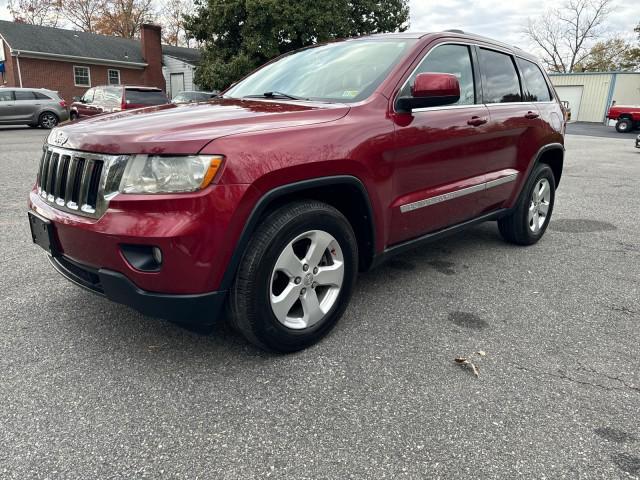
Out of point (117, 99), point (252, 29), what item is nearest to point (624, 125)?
point (252, 29)

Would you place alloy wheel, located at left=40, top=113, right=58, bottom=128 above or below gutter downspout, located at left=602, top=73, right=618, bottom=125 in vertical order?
below

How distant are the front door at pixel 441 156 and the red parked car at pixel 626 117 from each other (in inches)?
1117

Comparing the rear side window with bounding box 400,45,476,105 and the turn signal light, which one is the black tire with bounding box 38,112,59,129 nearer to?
the rear side window with bounding box 400,45,476,105

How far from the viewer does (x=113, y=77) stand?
106 ft

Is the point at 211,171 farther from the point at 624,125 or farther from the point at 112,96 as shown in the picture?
the point at 624,125

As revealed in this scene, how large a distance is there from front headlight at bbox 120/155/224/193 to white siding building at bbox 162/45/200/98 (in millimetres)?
33545

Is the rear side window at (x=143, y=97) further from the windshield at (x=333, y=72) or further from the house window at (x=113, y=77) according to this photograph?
the house window at (x=113, y=77)

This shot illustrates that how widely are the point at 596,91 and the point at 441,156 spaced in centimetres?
4027

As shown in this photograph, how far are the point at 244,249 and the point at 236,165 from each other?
1.31 ft

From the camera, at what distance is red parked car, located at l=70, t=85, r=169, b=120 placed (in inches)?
626

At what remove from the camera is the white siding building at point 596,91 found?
117ft

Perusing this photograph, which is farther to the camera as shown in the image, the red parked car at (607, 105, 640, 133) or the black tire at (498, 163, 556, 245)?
the red parked car at (607, 105, 640, 133)

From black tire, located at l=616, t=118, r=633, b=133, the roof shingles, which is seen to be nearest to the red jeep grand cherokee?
black tire, located at l=616, t=118, r=633, b=133

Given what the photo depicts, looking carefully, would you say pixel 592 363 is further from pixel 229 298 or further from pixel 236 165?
pixel 236 165
